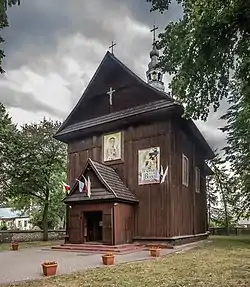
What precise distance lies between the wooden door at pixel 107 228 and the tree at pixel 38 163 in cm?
1072

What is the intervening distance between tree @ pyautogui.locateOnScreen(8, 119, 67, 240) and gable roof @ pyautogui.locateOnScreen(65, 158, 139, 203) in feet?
27.6

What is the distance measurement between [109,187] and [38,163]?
434 inches

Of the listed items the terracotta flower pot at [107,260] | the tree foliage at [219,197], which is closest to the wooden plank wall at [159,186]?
the terracotta flower pot at [107,260]

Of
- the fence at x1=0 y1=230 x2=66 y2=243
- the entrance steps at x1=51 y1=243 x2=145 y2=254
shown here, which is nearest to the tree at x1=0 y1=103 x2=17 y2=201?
the fence at x1=0 y1=230 x2=66 y2=243

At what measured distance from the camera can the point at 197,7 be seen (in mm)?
7699

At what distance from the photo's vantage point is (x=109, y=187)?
55.8ft

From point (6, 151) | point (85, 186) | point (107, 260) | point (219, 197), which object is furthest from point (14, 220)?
point (107, 260)

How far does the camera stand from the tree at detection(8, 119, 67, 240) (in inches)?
1021

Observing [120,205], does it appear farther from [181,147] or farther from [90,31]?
[90,31]

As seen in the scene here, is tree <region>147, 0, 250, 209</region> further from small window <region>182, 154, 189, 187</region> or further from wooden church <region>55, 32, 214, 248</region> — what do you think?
small window <region>182, 154, 189, 187</region>

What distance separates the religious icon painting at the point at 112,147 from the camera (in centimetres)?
1953

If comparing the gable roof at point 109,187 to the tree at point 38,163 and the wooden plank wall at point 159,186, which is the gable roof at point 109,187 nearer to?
the wooden plank wall at point 159,186

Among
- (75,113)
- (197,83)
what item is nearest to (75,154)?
(75,113)

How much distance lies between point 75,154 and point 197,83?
1350cm
